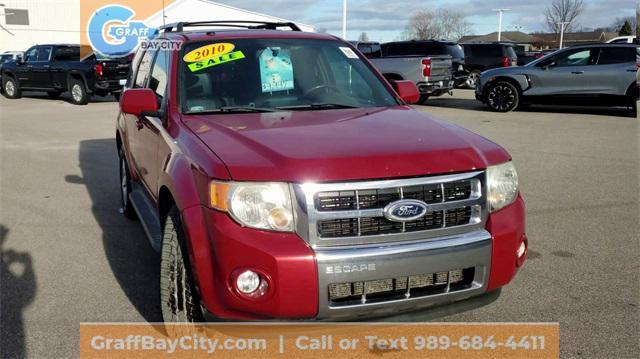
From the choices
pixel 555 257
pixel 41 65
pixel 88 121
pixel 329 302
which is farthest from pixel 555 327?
pixel 41 65

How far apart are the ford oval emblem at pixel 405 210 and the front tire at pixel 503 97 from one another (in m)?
13.4

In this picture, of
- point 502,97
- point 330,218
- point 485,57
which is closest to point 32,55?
point 502,97

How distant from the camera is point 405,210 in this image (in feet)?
8.73

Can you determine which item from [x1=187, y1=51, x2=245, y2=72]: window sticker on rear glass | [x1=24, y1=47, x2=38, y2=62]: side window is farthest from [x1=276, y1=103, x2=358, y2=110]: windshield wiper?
[x1=24, y1=47, x2=38, y2=62]: side window

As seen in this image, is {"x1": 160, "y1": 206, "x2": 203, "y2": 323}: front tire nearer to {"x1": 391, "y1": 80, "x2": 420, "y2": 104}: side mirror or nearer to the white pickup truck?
{"x1": 391, "y1": 80, "x2": 420, "y2": 104}: side mirror

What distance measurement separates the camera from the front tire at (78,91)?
727 inches

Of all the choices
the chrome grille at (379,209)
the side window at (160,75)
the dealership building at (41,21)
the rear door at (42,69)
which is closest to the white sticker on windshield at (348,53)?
the side window at (160,75)

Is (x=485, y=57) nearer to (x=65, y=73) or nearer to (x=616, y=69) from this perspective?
(x=616, y=69)

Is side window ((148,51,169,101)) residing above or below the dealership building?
below

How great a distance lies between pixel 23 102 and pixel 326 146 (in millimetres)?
20200

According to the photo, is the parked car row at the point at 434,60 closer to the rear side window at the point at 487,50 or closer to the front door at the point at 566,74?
the rear side window at the point at 487,50

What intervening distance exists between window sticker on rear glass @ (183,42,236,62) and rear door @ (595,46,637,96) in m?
12.5

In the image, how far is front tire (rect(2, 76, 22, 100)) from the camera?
69.0 ft

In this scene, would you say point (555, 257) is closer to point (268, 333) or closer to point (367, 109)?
point (367, 109)
